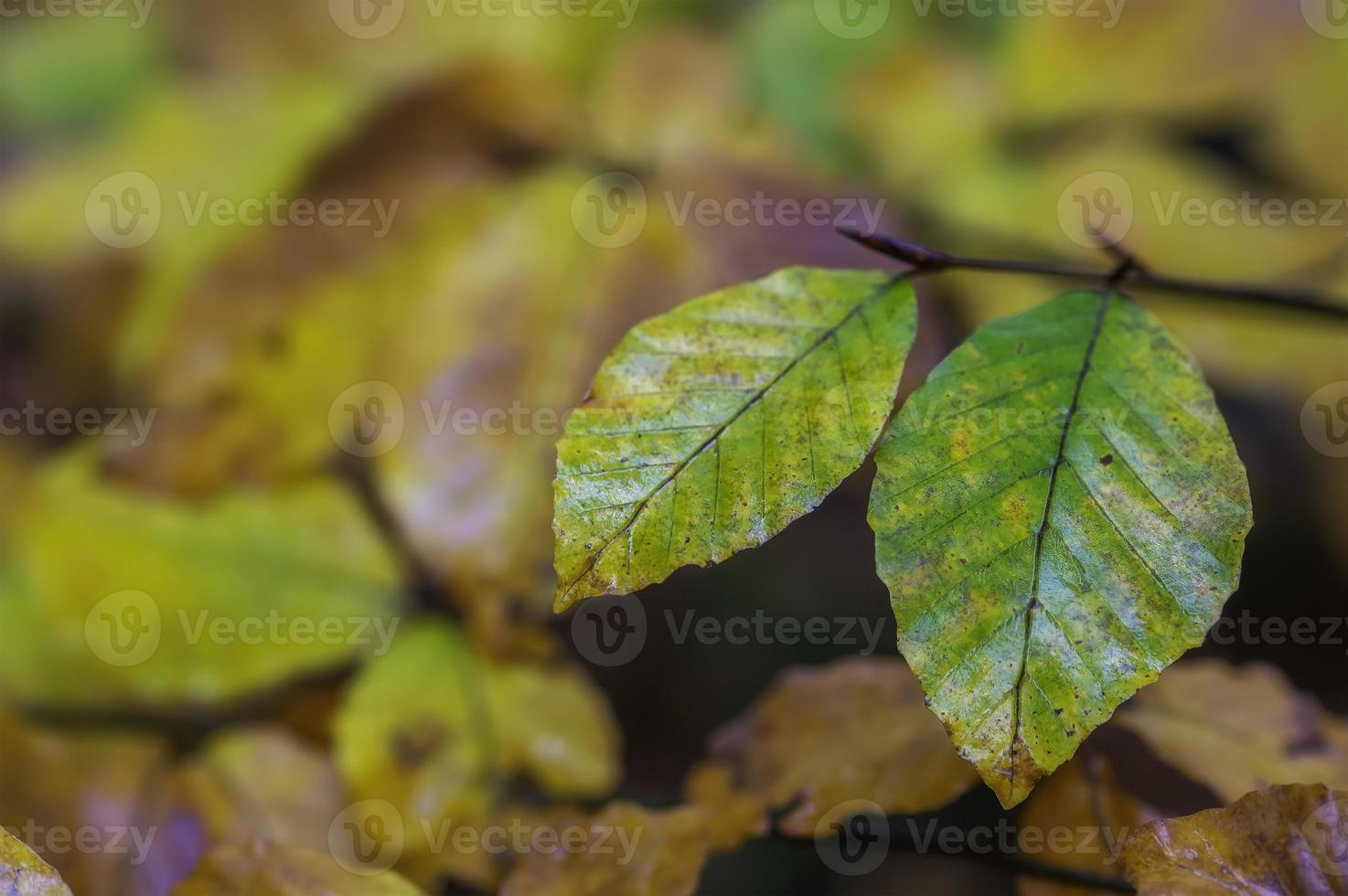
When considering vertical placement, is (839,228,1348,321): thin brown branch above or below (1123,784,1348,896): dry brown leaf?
above

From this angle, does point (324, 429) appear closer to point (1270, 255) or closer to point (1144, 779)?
point (1144, 779)

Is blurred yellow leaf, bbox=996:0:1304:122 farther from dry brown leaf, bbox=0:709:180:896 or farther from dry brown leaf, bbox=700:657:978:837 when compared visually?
dry brown leaf, bbox=0:709:180:896

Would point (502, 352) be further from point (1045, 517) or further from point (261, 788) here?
point (1045, 517)

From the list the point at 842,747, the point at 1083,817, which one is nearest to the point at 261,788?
the point at 842,747

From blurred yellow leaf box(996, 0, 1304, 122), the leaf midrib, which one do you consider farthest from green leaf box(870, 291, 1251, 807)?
blurred yellow leaf box(996, 0, 1304, 122)

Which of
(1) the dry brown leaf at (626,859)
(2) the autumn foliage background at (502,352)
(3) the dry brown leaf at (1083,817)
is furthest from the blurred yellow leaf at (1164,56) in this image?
(1) the dry brown leaf at (626,859)

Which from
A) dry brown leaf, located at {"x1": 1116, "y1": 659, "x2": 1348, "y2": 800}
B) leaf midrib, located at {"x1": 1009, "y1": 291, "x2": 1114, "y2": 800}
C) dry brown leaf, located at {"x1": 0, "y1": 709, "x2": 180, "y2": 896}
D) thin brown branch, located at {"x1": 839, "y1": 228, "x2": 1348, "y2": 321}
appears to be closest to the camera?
leaf midrib, located at {"x1": 1009, "y1": 291, "x2": 1114, "y2": 800}

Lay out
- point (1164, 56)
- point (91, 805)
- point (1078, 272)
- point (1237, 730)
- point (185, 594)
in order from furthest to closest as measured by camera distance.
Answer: point (1164, 56) < point (185, 594) < point (91, 805) < point (1237, 730) < point (1078, 272)

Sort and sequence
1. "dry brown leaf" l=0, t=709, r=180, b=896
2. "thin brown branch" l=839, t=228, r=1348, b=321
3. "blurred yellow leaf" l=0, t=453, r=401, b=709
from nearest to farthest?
"thin brown branch" l=839, t=228, r=1348, b=321, "dry brown leaf" l=0, t=709, r=180, b=896, "blurred yellow leaf" l=0, t=453, r=401, b=709
